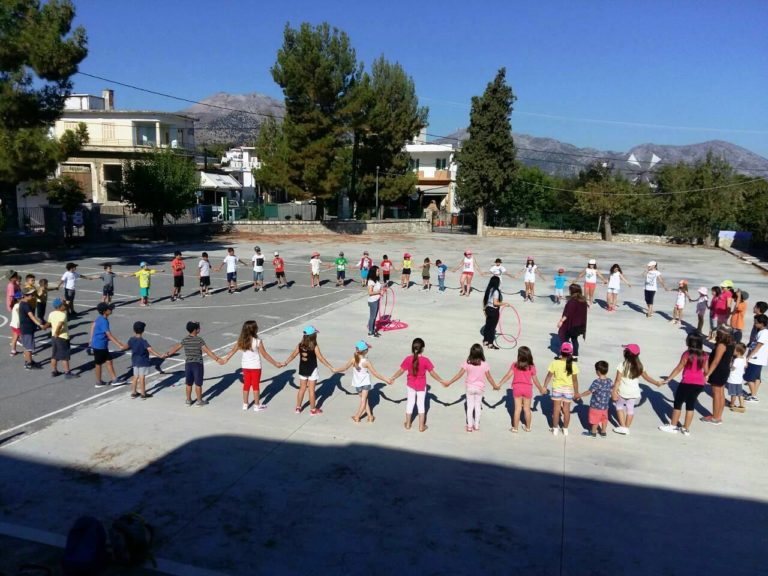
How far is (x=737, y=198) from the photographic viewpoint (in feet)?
154

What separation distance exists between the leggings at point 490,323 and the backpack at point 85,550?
10058mm

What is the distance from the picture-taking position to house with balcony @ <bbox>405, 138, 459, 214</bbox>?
71438 mm

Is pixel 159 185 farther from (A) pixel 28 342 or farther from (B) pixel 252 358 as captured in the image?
(B) pixel 252 358

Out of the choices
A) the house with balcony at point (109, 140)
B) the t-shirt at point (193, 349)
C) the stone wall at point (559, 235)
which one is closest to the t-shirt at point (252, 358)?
the t-shirt at point (193, 349)

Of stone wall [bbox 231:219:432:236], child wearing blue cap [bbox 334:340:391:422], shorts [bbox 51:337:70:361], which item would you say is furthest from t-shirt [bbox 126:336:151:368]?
stone wall [bbox 231:219:432:236]

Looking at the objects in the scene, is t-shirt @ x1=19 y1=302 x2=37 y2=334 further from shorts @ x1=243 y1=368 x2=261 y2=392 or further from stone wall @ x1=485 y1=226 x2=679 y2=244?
stone wall @ x1=485 y1=226 x2=679 y2=244

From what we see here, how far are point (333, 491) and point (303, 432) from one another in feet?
6.36

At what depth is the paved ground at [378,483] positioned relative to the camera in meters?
6.46

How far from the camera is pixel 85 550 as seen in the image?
18.2 feet

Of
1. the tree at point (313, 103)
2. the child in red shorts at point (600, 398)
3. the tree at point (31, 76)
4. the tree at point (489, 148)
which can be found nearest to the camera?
the child in red shorts at point (600, 398)

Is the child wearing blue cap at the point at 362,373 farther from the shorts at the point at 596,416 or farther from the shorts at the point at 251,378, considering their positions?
the shorts at the point at 596,416

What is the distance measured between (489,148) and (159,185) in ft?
87.8

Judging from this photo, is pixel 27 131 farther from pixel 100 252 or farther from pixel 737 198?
pixel 737 198

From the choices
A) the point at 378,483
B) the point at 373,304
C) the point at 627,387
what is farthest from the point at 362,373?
the point at 373,304
